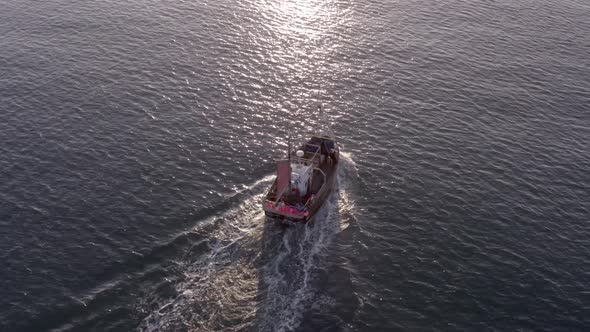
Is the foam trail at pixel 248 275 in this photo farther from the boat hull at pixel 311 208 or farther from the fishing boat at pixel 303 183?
the fishing boat at pixel 303 183

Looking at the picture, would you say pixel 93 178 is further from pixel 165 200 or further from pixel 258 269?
pixel 258 269

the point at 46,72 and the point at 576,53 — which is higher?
the point at 46,72

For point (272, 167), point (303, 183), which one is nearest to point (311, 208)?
point (303, 183)

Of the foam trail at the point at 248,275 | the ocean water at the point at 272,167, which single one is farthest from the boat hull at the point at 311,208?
the ocean water at the point at 272,167

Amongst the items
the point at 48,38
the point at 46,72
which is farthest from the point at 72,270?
the point at 48,38

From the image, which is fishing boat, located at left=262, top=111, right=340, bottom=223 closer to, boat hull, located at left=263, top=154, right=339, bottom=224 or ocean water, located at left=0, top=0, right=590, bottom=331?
boat hull, located at left=263, top=154, right=339, bottom=224

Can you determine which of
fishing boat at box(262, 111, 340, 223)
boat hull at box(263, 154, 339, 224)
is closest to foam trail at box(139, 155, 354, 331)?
boat hull at box(263, 154, 339, 224)

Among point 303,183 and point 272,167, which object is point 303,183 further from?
point 272,167
